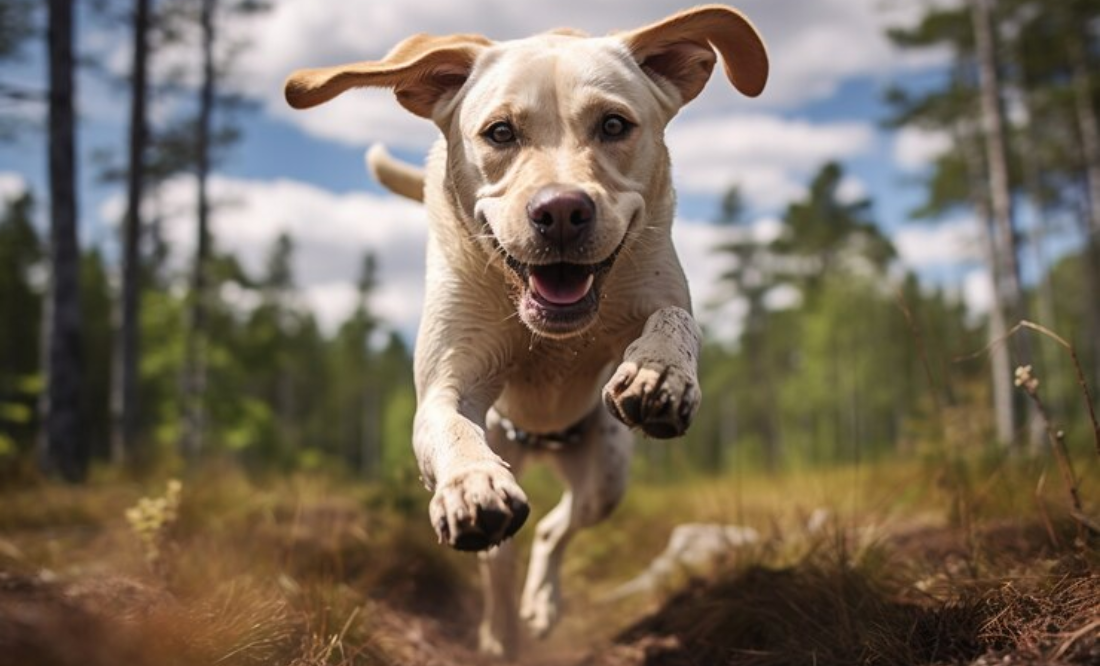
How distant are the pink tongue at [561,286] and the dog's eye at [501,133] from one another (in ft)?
1.64

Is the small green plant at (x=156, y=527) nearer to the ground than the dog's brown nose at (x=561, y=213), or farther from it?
nearer to the ground

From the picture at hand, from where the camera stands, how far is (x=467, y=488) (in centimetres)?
228

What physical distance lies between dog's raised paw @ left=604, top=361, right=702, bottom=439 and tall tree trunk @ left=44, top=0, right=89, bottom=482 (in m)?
8.50

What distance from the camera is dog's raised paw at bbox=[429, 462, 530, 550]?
7.23 ft

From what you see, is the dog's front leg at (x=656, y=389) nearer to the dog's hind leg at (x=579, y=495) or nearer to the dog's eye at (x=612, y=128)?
the dog's eye at (x=612, y=128)

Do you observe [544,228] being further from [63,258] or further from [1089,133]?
[1089,133]

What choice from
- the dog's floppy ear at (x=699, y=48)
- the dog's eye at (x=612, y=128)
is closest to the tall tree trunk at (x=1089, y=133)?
the dog's floppy ear at (x=699, y=48)

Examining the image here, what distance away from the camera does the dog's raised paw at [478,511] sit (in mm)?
2203

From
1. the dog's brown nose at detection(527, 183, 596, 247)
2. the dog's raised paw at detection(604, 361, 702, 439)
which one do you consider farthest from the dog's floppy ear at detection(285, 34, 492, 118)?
the dog's raised paw at detection(604, 361, 702, 439)

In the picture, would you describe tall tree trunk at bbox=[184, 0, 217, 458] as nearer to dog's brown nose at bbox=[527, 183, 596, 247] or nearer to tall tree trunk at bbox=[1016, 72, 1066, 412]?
dog's brown nose at bbox=[527, 183, 596, 247]

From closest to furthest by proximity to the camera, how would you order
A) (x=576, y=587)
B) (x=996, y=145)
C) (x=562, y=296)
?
(x=562, y=296)
(x=576, y=587)
(x=996, y=145)

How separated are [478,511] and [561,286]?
0.88m

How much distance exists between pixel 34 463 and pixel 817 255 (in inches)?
1383

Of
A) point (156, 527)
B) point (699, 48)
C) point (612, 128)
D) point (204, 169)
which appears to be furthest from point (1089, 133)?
point (156, 527)
